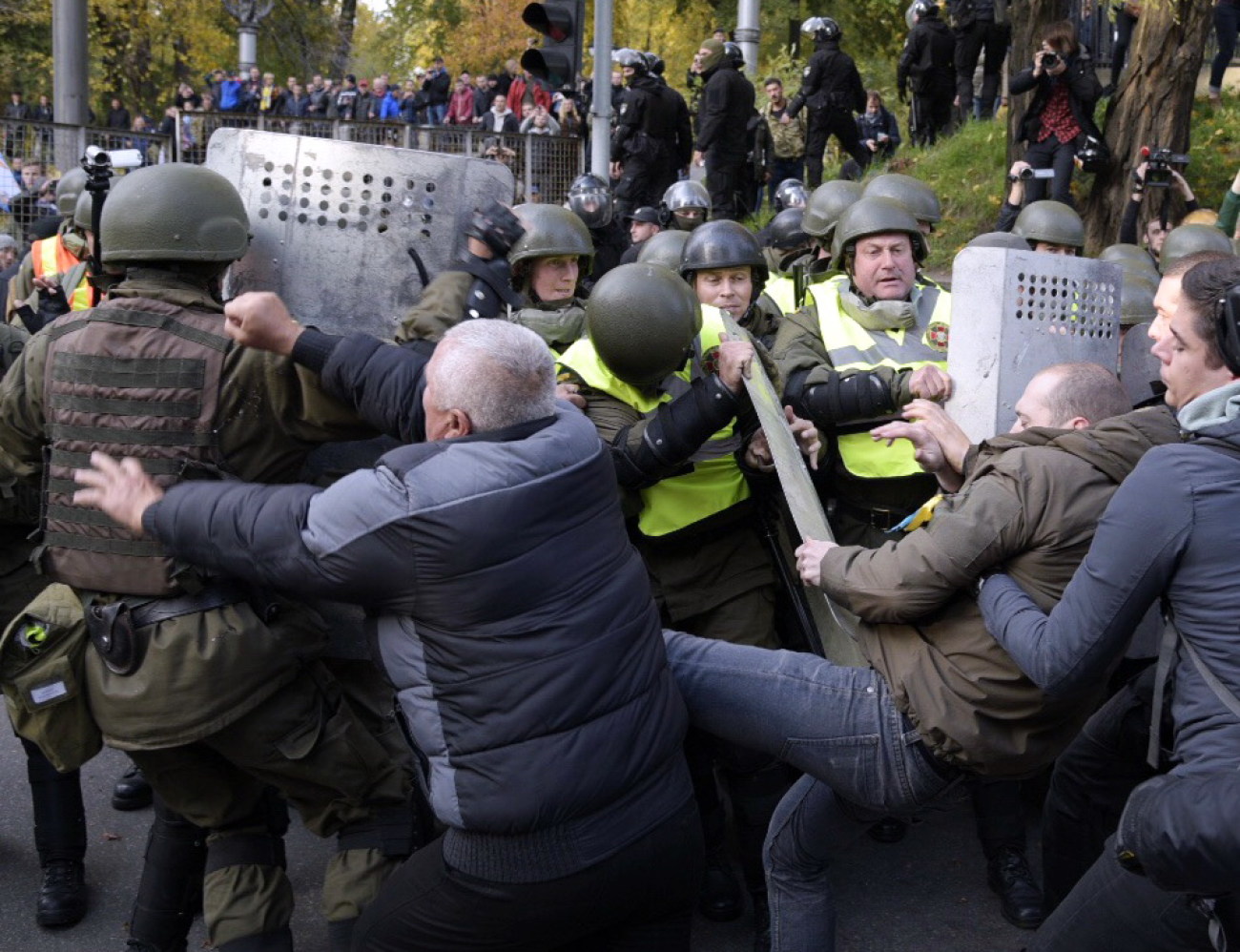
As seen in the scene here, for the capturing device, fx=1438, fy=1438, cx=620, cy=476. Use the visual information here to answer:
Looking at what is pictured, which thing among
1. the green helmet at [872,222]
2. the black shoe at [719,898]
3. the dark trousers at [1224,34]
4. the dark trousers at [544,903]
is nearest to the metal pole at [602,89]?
the green helmet at [872,222]

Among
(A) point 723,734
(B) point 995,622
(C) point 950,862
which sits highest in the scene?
(B) point 995,622

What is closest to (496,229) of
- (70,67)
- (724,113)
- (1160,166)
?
(1160,166)

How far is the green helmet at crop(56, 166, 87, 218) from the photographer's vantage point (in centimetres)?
647

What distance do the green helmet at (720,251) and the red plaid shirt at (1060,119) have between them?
6.56m

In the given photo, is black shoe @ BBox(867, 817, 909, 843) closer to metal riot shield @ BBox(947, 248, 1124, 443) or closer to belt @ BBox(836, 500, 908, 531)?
belt @ BBox(836, 500, 908, 531)

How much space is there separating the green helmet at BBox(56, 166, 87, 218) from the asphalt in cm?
260

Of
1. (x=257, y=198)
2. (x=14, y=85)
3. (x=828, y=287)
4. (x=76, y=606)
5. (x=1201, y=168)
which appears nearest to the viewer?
(x=76, y=606)

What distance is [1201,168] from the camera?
43.0 feet

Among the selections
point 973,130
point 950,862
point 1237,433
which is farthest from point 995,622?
point 973,130

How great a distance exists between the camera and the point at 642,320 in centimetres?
402

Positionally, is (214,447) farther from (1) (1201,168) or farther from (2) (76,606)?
(1) (1201,168)

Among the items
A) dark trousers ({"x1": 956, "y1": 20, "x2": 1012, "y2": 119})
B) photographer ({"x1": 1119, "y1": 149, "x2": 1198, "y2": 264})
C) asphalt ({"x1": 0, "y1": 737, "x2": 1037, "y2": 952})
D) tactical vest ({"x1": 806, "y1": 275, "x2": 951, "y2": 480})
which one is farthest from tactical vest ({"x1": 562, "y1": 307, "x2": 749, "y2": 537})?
dark trousers ({"x1": 956, "y1": 20, "x2": 1012, "y2": 119})

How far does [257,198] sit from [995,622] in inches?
96.3

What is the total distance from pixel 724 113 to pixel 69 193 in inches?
276
